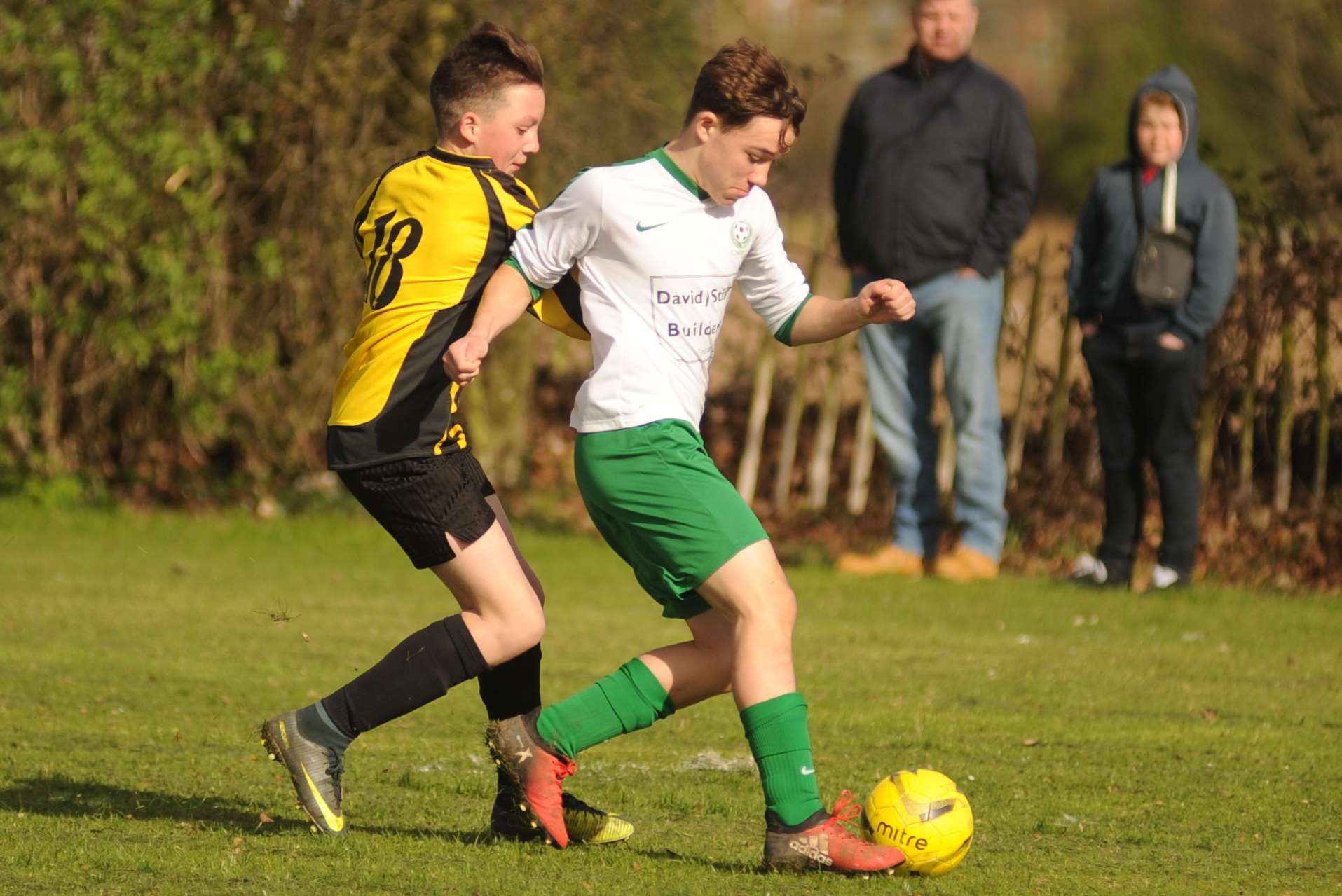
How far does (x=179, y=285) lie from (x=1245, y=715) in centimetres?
678

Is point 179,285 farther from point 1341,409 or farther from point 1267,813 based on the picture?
point 1267,813

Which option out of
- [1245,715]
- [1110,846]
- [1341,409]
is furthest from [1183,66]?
[1110,846]

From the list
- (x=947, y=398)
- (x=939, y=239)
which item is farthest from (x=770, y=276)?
(x=947, y=398)

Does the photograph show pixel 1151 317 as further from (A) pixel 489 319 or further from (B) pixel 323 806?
(B) pixel 323 806

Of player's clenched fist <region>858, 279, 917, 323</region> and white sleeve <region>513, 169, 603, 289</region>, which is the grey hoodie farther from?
white sleeve <region>513, 169, 603, 289</region>

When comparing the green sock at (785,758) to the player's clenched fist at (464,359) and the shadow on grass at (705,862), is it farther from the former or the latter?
the player's clenched fist at (464,359)

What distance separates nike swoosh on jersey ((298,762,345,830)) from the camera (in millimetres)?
4430

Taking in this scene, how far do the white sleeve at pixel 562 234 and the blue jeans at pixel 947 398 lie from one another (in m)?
5.04

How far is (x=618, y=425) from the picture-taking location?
14.0ft

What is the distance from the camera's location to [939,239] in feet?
29.9

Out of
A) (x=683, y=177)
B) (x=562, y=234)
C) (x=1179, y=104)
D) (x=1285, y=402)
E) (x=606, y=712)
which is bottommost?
(x=1285, y=402)

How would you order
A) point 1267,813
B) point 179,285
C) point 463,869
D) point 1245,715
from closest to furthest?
point 463,869 < point 1267,813 < point 1245,715 < point 179,285

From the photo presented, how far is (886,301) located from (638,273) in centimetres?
60

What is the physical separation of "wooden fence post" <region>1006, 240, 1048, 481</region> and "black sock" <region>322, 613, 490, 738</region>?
633 cm
